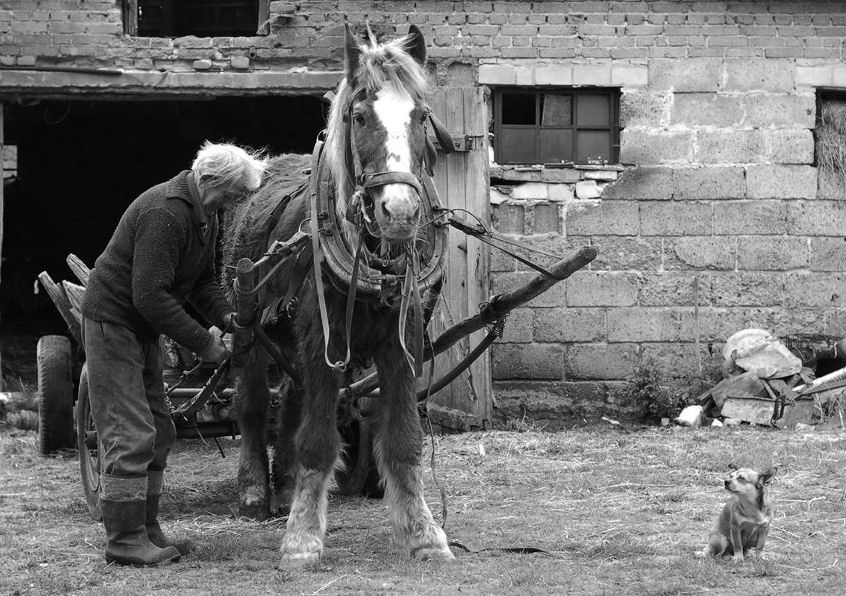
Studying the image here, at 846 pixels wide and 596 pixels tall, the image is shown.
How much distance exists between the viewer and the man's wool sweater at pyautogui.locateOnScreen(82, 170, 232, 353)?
4.64 metres

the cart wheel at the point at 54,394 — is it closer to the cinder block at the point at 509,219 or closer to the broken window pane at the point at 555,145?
the cinder block at the point at 509,219

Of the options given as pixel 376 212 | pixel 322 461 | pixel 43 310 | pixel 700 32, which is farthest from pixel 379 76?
pixel 43 310

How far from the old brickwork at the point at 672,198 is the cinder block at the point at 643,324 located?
1cm

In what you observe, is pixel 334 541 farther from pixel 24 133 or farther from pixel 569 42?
pixel 24 133

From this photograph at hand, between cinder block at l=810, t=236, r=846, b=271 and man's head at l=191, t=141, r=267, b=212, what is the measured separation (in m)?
6.05

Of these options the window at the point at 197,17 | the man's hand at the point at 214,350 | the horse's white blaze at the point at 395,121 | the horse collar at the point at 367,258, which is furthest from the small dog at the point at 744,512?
the window at the point at 197,17

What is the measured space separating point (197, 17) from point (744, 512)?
39.5 feet

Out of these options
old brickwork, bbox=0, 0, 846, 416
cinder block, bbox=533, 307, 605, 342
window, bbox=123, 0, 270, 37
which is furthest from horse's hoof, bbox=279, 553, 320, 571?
window, bbox=123, 0, 270, 37

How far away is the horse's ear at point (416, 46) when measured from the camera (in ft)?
16.3

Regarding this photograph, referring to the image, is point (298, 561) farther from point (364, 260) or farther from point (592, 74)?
point (592, 74)

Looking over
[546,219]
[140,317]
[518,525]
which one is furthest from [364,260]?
[546,219]

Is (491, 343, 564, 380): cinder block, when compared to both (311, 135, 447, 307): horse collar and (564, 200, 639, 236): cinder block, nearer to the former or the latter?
(564, 200, 639, 236): cinder block

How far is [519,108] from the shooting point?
9.52 metres

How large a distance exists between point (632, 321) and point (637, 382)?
52 cm
